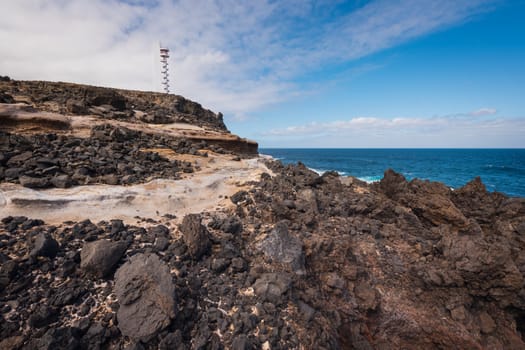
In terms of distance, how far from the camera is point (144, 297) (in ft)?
11.3

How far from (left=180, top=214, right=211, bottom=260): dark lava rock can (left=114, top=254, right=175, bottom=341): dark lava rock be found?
915 mm

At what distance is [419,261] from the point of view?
7059 millimetres

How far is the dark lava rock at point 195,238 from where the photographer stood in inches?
186

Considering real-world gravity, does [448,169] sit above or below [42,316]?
below

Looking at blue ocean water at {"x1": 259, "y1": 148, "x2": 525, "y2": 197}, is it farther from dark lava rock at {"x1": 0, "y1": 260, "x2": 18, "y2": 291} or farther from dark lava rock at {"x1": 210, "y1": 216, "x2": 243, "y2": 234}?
dark lava rock at {"x1": 0, "y1": 260, "x2": 18, "y2": 291}

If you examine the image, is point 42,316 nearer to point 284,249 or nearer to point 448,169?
point 284,249

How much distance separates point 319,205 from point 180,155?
7.47 m

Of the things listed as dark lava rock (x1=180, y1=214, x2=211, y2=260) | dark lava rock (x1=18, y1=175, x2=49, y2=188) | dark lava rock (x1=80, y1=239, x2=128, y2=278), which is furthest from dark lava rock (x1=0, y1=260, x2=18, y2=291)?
dark lava rock (x1=18, y1=175, x2=49, y2=188)

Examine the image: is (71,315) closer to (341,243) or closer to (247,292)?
(247,292)

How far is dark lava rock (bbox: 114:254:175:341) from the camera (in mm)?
3172

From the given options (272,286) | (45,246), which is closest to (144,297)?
(45,246)

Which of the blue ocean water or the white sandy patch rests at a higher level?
the white sandy patch

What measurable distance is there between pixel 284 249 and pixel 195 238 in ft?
7.23

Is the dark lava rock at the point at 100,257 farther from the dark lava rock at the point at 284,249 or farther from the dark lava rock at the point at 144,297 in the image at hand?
the dark lava rock at the point at 284,249
